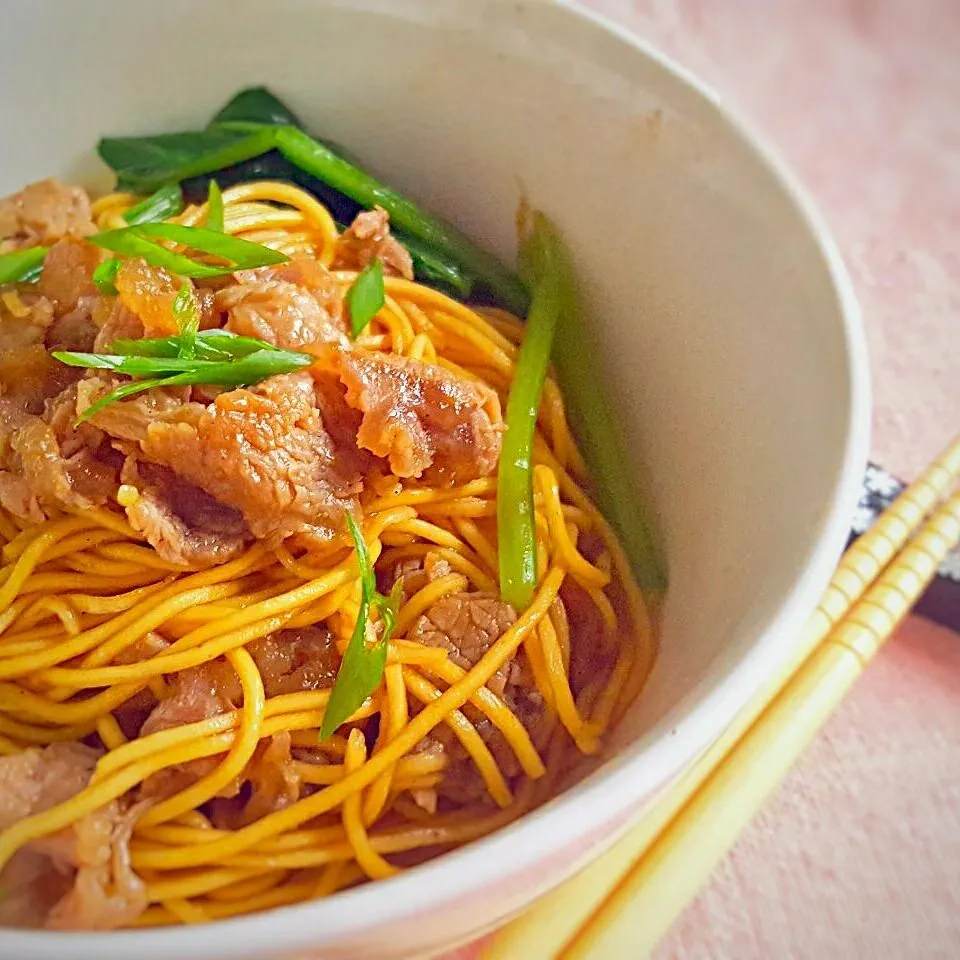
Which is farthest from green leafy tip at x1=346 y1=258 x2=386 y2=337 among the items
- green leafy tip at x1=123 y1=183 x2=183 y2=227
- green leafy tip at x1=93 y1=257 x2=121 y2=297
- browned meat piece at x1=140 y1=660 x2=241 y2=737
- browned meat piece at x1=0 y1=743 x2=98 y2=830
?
browned meat piece at x1=0 y1=743 x2=98 y2=830

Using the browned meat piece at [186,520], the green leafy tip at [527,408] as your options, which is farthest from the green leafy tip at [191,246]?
the green leafy tip at [527,408]

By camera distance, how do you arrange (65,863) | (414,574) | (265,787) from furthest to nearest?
1. (414,574)
2. (265,787)
3. (65,863)

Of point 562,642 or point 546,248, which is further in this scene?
point 546,248

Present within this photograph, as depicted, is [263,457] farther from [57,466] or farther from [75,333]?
[75,333]

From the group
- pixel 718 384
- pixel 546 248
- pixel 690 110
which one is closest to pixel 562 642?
pixel 718 384

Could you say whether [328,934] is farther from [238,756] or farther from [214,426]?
[214,426]

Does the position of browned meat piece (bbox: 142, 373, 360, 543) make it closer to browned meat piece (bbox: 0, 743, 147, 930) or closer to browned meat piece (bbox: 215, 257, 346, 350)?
browned meat piece (bbox: 215, 257, 346, 350)

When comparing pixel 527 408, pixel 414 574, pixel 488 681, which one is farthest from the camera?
pixel 527 408

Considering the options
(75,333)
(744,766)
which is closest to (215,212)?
(75,333)
